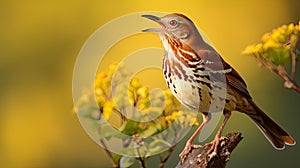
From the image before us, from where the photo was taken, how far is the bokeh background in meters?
1.81

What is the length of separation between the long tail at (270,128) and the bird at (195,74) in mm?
69

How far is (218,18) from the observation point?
1864 mm

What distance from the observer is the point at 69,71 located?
1.83 m

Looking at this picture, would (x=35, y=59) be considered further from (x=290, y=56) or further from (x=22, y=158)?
(x=290, y=56)

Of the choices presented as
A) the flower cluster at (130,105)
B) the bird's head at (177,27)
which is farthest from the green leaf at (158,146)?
the bird's head at (177,27)

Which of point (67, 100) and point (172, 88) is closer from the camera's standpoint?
point (172, 88)

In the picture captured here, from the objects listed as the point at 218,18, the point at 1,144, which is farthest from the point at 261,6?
the point at 1,144

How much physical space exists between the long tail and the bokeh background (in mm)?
154

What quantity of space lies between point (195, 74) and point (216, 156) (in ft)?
0.67

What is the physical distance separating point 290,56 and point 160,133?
0.36 metres

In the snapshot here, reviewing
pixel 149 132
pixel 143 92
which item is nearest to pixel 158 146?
pixel 149 132

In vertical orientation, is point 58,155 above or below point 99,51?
below

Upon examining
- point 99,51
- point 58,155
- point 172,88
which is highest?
point 99,51

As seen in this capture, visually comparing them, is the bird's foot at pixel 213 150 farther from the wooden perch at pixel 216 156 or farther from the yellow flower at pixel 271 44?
the yellow flower at pixel 271 44
